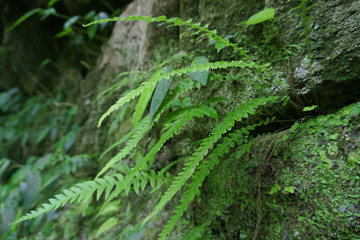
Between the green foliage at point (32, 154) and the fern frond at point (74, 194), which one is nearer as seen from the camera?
the fern frond at point (74, 194)

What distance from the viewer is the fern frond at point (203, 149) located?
973 mm

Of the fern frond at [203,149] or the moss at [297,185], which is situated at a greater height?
the fern frond at [203,149]

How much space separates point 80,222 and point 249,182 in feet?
5.46

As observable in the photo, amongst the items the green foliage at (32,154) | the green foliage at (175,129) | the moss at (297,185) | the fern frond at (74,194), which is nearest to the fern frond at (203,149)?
the green foliage at (175,129)

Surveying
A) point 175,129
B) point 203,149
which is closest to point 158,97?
point 175,129

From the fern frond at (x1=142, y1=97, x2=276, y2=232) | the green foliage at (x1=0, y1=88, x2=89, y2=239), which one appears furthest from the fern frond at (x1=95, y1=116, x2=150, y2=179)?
the green foliage at (x1=0, y1=88, x2=89, y2=239)

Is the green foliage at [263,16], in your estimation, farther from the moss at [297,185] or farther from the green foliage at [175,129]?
the moss at [297,185]

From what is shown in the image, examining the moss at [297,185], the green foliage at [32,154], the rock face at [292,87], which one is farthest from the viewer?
the green foliage at [32,154]

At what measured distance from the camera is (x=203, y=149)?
100cm

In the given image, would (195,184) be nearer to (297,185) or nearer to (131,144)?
(131,144)

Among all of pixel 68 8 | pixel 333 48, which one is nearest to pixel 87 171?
pixel 333 48

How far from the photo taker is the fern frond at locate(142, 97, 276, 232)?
0.97 m

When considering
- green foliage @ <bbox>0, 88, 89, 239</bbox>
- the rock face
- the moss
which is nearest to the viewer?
the moss

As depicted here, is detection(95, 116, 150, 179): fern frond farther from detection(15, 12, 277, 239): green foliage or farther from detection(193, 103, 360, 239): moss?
detection(193, 103, 360, 239): moss
